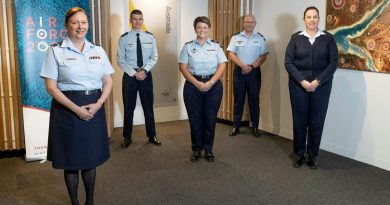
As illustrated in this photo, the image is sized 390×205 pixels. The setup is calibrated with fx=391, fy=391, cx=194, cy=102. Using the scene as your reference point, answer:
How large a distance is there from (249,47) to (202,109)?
5.18 ft

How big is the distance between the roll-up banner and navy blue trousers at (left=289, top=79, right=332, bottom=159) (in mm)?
2606

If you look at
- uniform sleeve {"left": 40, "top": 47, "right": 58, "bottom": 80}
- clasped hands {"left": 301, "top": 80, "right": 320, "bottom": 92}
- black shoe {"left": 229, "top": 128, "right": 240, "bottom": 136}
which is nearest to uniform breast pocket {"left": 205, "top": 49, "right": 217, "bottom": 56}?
clasped hands {"left": 301, "top": 80, "right": 320, "bottom": 92}

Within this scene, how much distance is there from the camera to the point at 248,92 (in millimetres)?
5578

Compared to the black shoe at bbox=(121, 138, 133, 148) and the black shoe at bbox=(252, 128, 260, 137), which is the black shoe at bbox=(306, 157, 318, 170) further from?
the black shoe at bbox=(121, 138, 133, 148)

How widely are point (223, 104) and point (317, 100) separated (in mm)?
2430

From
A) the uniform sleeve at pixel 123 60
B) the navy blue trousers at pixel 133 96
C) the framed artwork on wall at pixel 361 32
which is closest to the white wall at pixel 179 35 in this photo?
the uniform sleeve at pixel 123 60

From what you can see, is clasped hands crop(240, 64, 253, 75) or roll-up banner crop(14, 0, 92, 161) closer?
roll-up banner crop(14, 0, 92, 161)

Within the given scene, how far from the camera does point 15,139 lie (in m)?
4.54

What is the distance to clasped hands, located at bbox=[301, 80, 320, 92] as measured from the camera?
3.97 meters

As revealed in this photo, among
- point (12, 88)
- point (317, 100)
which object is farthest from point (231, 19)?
point (12, 88)

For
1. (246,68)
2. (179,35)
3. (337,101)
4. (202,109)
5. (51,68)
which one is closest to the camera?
(51,68)

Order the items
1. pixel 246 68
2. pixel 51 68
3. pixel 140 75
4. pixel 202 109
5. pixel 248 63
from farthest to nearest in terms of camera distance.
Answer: pixel 248 63, pixel 246 68, pixel 140 75, pixel 202 109, pixel 51 68

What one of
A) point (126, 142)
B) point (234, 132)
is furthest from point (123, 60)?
point (234, 132)

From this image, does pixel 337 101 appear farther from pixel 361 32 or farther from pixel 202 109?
pixel 202 109
